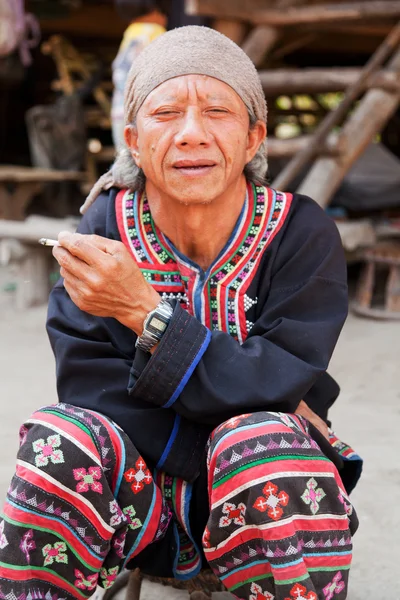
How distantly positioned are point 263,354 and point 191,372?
0.16m

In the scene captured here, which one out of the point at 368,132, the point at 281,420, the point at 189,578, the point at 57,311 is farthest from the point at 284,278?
the point at 368,132

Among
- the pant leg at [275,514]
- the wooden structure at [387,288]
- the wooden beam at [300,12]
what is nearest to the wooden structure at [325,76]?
the wooden beam at [300,12]

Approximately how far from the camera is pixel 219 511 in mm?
1490

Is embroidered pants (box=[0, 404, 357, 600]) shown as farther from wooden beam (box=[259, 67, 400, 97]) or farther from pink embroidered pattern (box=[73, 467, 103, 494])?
wooden beam (box=[259, 67, 400, 97])

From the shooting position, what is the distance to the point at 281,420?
1540 mm

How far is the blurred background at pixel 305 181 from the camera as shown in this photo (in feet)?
9.97

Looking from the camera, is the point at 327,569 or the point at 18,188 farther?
the point at 18,188

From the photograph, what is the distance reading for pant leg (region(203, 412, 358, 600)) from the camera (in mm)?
1424

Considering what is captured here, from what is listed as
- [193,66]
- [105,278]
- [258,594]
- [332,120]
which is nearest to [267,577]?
[258,594]

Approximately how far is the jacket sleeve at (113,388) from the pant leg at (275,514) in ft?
0.51

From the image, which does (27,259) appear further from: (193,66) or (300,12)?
(193,66)

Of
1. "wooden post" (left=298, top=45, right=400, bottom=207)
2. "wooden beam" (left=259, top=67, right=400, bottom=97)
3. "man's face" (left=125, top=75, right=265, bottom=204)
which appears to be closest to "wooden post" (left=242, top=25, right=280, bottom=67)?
"wooden beam" (left=259, top=67, right=400, bottom=97)

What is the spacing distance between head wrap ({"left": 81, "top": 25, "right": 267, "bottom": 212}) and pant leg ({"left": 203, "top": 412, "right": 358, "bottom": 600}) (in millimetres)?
769

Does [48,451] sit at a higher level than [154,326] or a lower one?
lower
